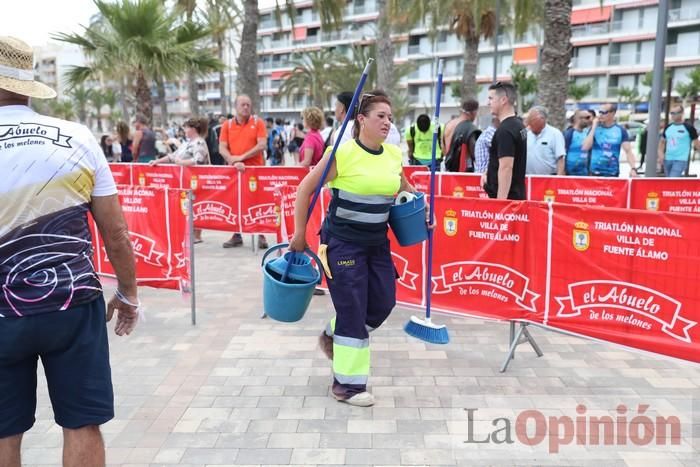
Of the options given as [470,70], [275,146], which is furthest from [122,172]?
[470,70]

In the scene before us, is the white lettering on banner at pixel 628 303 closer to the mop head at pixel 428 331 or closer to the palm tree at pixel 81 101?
the mop head at pixel 428 331

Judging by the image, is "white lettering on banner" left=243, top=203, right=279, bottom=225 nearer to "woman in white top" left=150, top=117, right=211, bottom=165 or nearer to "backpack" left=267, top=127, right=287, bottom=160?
"woman in white top" left=150, top=117, right=211, bottom=165

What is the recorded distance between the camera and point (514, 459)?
320 cm

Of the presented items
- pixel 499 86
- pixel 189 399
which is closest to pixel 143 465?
pixel 189 399

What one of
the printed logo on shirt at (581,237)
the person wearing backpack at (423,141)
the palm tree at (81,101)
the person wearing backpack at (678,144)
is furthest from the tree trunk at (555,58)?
the palm tree at (81,101)

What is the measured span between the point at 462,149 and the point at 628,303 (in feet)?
17.1

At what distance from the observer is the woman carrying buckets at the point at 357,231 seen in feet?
12.0

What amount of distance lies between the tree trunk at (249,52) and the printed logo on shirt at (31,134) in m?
13.3

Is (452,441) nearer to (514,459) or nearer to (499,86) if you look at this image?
(514,459)

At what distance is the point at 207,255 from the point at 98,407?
6.28m

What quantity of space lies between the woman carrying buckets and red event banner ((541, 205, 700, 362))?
1219mm

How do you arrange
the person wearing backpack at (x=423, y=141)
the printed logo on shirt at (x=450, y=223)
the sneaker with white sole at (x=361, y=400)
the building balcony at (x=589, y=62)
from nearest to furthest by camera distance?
the sneaker with white sole at (x=361, y=400) → the printed logo on shirt at (x=450, y=223) → the person wearing backpack at (x=423, y=141) → the building balcony at (x=589, y=62)

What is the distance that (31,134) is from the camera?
7.07 feet

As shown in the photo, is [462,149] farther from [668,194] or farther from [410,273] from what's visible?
[410,273]
